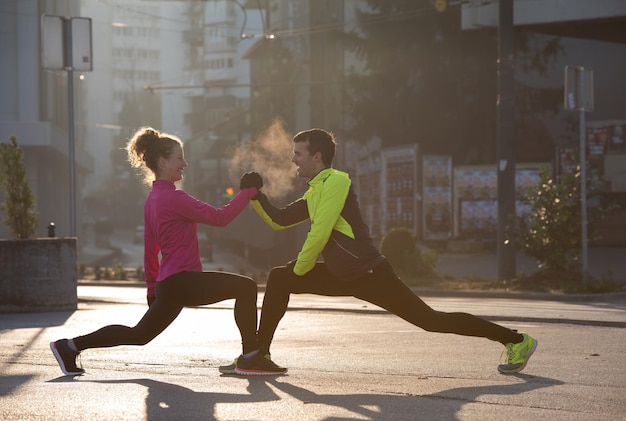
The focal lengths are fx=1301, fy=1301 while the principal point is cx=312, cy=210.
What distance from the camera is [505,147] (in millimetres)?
22016

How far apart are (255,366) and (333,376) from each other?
51 cm

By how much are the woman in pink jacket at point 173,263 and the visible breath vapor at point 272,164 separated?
2076 centimetres

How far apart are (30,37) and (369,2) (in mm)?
15765

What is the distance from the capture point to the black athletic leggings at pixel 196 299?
26.7ft

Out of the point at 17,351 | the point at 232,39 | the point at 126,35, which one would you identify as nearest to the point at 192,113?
the point at 232,39

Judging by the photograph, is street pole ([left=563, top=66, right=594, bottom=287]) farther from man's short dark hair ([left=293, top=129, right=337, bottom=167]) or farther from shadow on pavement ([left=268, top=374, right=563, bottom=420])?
shadow on pavement ([left=268, top=374, right=563, bottom=420])

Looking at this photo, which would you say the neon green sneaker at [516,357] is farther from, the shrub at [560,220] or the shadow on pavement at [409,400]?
the shrub at [560,220]

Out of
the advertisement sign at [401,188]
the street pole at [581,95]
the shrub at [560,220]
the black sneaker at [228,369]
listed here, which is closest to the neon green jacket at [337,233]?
the black sneaker at [228,369]

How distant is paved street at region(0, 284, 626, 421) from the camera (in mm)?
6766

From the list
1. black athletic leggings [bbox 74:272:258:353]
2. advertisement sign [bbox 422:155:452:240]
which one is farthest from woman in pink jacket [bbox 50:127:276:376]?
advertisement sign [bbox 422:155:452:240]

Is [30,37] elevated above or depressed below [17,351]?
above

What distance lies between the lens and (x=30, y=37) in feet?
176

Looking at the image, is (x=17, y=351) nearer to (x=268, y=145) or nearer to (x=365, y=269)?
(x=365, y=269)

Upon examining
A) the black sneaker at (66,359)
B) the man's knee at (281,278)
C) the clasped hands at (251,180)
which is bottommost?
the black sneaker at (66,359)
